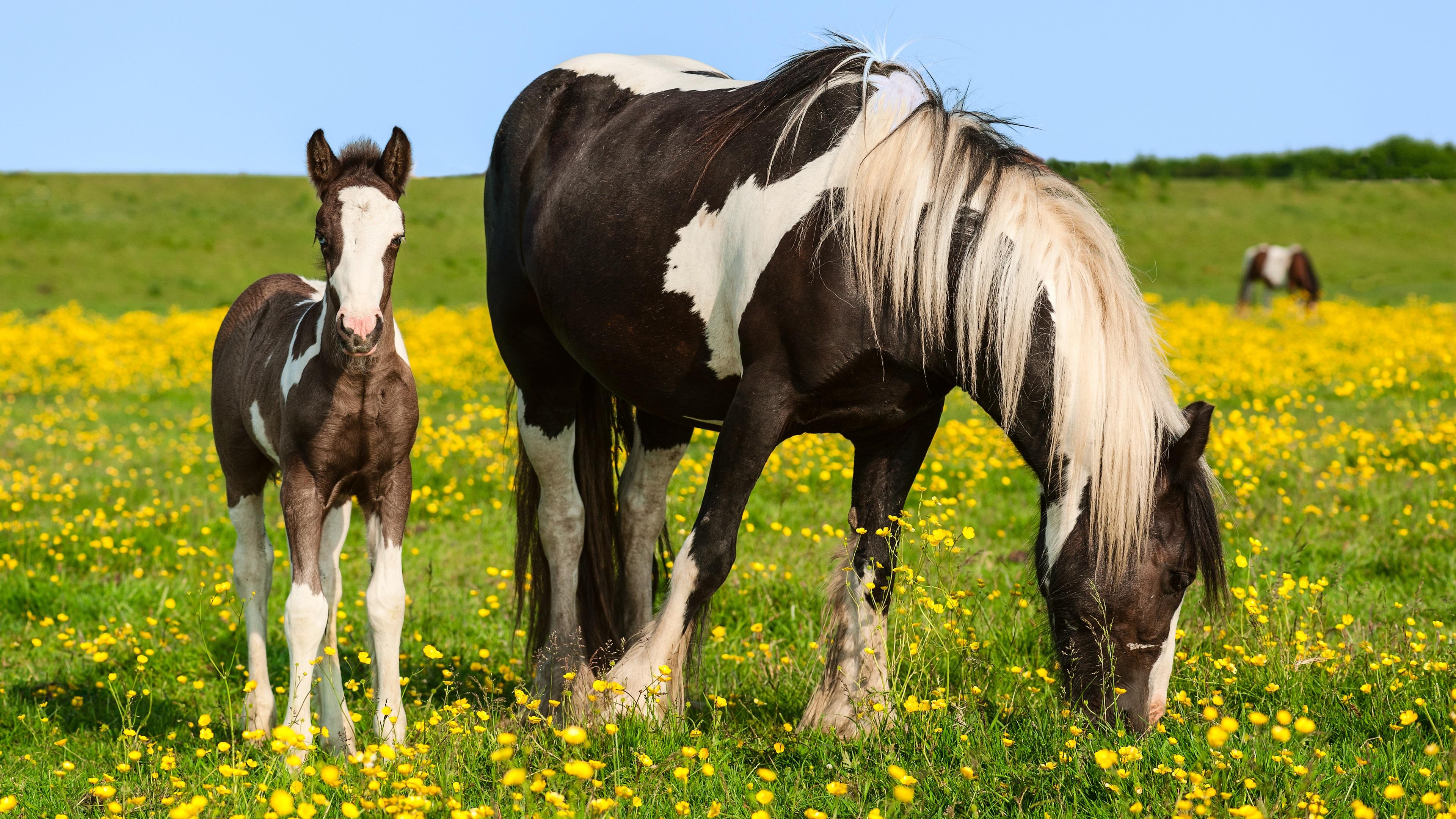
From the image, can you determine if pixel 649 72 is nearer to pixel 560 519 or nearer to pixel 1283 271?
pixel 560 519

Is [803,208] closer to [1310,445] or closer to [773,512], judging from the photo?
[773,512]

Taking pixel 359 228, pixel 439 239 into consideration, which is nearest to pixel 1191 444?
pixel 359 228

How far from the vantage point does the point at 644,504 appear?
14.7 feet

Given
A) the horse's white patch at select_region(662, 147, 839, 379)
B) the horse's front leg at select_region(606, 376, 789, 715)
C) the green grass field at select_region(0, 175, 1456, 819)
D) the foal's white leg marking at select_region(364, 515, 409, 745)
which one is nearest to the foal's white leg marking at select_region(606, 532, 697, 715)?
the horse's front leg at select_region(606, 376, 789, 715)

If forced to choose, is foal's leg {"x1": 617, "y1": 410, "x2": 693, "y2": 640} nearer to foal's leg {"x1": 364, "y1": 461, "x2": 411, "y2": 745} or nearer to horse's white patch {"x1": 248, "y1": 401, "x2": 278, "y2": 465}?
foal's leg {"x1": 364, "y1": 461, "x2": 411, "y2": 745}

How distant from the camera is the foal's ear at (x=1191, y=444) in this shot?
2918 mm

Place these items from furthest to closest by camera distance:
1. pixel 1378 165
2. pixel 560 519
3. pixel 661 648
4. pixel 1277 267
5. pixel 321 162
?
1. pixel 1277 267
2. pixel 1378 165
3. pixel 560 519
4. pixel 321 162
5. pixel 661 648

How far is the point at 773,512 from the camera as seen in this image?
684cm

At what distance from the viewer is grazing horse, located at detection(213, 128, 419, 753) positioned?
3373 millimetres

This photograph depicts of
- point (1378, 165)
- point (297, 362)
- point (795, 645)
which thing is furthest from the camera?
point (1378, 165)

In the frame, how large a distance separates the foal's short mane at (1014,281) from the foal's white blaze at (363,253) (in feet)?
4.41

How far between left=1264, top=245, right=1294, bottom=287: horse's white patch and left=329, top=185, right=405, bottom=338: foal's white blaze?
2295 centimetres

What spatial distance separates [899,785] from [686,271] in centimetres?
162

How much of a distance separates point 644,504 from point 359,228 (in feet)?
5.37
